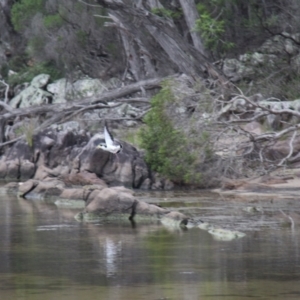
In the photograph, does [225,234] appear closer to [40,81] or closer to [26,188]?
[26,188]

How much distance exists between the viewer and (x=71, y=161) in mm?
24922

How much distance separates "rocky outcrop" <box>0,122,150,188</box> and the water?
17.2ft

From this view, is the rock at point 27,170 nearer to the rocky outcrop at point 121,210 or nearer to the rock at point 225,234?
the rocky outcrop at point 121,210

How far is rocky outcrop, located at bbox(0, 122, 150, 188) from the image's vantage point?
23406mm

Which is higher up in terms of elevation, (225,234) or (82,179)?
(82,179)

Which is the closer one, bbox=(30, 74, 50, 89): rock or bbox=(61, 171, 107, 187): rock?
bbox=(61, 171, 107, 187): rock

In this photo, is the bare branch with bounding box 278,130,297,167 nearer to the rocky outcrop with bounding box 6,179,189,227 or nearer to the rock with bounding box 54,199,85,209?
the rock with bounding box 54,199,85,209

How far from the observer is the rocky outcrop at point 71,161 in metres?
23.4

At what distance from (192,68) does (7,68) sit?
44.0 feet

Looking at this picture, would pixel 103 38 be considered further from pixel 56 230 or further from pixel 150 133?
pixel 56 230

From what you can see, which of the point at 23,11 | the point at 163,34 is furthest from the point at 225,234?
the point at 23,11

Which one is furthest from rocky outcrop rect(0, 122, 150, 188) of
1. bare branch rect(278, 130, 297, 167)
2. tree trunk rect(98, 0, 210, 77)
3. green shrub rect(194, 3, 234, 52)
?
green shrub rect(194, 3, 234, 52)

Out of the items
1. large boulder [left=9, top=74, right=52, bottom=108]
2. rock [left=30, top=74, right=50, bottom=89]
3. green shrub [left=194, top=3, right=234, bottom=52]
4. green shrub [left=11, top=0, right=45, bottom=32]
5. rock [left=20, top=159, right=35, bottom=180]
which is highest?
green shrub [left=11, top=0, right=45, bottom=32]

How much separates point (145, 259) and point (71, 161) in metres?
12.3
